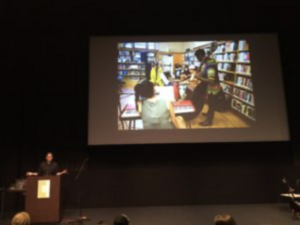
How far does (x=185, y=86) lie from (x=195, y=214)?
258cm

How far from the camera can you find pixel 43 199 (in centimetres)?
484

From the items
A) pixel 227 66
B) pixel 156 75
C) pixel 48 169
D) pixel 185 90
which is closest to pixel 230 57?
pixel 227 66

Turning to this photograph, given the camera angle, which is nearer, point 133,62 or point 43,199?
point 43,199

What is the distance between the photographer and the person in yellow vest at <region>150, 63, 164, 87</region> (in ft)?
21.0

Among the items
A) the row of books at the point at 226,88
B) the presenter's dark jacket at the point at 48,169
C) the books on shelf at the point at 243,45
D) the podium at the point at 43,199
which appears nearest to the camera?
the podium at the point at 43,199

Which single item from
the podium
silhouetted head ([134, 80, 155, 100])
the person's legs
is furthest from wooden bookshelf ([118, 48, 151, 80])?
the podium

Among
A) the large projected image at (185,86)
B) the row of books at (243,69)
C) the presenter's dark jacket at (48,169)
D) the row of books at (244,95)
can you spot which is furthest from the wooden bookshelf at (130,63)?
the presenter's dark jacket at (48,169)

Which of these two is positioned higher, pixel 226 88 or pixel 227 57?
pixel 227 57

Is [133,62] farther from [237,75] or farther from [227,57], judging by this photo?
[237,75]

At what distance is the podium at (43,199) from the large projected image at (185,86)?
78.2 inches

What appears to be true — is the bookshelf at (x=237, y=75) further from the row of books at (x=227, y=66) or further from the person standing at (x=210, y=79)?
the person standing at (x=210, y=79)

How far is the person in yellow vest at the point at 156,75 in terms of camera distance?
6387 mm

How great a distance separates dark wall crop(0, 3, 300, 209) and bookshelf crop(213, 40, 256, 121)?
52 centimetres

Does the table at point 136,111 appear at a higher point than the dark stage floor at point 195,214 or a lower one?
higher
